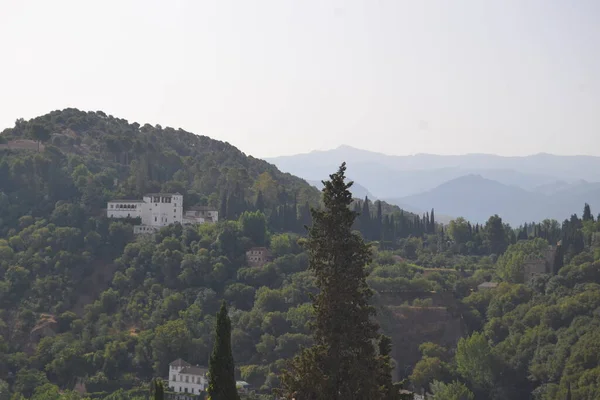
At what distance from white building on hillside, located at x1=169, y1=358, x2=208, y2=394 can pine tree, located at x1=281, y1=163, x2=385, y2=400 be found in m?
31.2

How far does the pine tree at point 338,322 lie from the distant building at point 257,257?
4469 cm

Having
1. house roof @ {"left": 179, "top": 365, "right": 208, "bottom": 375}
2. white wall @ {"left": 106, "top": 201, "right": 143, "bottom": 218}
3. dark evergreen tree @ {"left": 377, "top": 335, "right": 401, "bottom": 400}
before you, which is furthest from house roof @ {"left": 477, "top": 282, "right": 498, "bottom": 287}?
dark evergreen tree @ {"left": 377, "top": 335, "right": 401, "bottom": 400}

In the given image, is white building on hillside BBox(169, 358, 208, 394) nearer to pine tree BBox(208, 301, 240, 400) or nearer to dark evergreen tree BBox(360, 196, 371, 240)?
dark evergreen tree BBox(360, 196, 371, 240)

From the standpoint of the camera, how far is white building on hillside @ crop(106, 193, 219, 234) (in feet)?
212

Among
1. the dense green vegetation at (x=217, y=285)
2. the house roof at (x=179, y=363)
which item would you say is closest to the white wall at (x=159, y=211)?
the dense green vegetation at (x=217, y=285)

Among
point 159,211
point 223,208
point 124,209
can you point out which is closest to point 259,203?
point 223,208

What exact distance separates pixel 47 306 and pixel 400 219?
32.9 m

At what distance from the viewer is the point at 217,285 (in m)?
57.2

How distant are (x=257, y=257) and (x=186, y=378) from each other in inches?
597

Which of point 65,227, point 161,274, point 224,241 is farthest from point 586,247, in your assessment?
point 65,227

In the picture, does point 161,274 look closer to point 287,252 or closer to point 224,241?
point 224,241

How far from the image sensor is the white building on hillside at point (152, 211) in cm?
6462

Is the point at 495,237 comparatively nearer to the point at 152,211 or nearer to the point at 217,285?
the point at 217,285

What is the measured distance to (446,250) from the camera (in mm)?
71500
